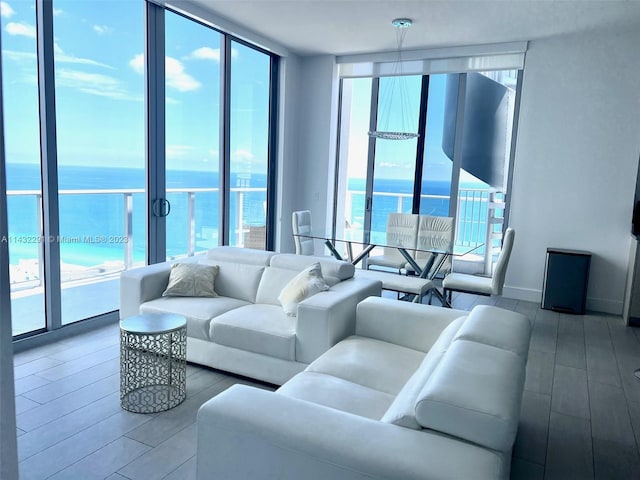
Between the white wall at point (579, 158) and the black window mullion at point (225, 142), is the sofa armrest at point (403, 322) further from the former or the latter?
the white wall at point (579, 158)

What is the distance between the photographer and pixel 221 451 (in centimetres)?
140

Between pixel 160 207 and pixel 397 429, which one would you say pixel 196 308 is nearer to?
pixel 160 207

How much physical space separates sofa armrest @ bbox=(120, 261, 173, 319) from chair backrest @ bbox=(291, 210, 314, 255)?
181 cm

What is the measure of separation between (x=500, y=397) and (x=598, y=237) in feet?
14.4

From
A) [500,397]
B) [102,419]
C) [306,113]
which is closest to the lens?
[500,397]

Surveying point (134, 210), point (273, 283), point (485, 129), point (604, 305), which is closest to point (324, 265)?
point (273, 283)

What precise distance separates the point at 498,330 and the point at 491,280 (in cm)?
248

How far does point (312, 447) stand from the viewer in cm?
127

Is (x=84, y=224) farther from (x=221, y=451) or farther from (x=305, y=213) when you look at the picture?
(x=221, y=451)

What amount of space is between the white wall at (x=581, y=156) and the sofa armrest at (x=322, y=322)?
3.28m

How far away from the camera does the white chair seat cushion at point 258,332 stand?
8.83 feet

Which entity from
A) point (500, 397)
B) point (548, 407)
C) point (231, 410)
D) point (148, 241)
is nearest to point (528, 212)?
point (548, 407)

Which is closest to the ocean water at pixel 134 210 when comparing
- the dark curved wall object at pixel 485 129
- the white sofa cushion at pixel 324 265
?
the dark curved wall object at pixel 485 129

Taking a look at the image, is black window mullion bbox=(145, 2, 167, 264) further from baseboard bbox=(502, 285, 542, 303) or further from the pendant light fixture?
baseboard bbox=(502, 285, 542, 303)
